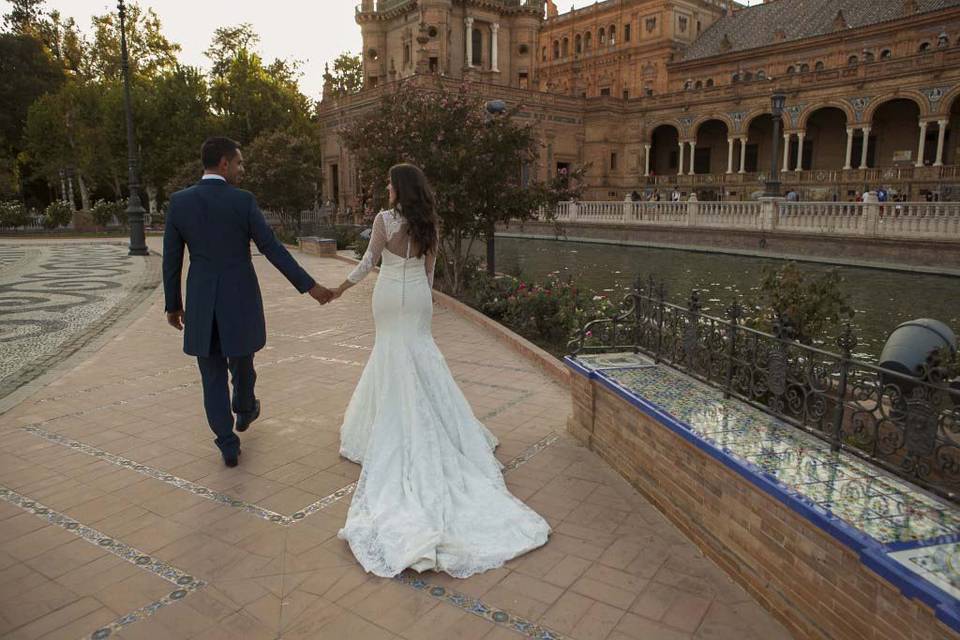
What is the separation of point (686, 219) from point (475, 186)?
54.1 feet

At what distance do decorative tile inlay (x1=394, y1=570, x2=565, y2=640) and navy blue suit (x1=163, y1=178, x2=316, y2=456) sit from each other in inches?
76.3

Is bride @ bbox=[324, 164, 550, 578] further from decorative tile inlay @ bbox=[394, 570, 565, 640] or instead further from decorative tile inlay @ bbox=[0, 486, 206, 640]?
decorative tile inlay @ bbox=[0, 486, 206, 640]

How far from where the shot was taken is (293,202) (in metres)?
26.1

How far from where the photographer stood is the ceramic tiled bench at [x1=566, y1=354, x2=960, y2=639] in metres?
2.24

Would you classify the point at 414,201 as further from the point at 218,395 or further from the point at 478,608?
the point at 478,608

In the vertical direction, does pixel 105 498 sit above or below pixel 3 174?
below

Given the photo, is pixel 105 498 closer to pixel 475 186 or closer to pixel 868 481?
pixel 868 481

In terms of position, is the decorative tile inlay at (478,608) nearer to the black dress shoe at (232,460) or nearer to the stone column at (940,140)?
the black dress shoe at (232,460)

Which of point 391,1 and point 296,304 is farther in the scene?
point 391,1

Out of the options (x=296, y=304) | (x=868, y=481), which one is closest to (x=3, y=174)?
(x=296, y=304)

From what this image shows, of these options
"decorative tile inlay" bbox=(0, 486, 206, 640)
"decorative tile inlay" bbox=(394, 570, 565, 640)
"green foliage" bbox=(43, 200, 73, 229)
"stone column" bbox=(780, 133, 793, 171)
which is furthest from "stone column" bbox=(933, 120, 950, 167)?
"green foliage" bbox=(43, 200, 73, 229)

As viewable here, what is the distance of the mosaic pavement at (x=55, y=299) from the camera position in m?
7.95

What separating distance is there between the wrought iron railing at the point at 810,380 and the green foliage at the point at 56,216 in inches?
1491

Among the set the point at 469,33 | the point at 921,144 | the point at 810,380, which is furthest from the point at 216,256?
the point at 469,33
